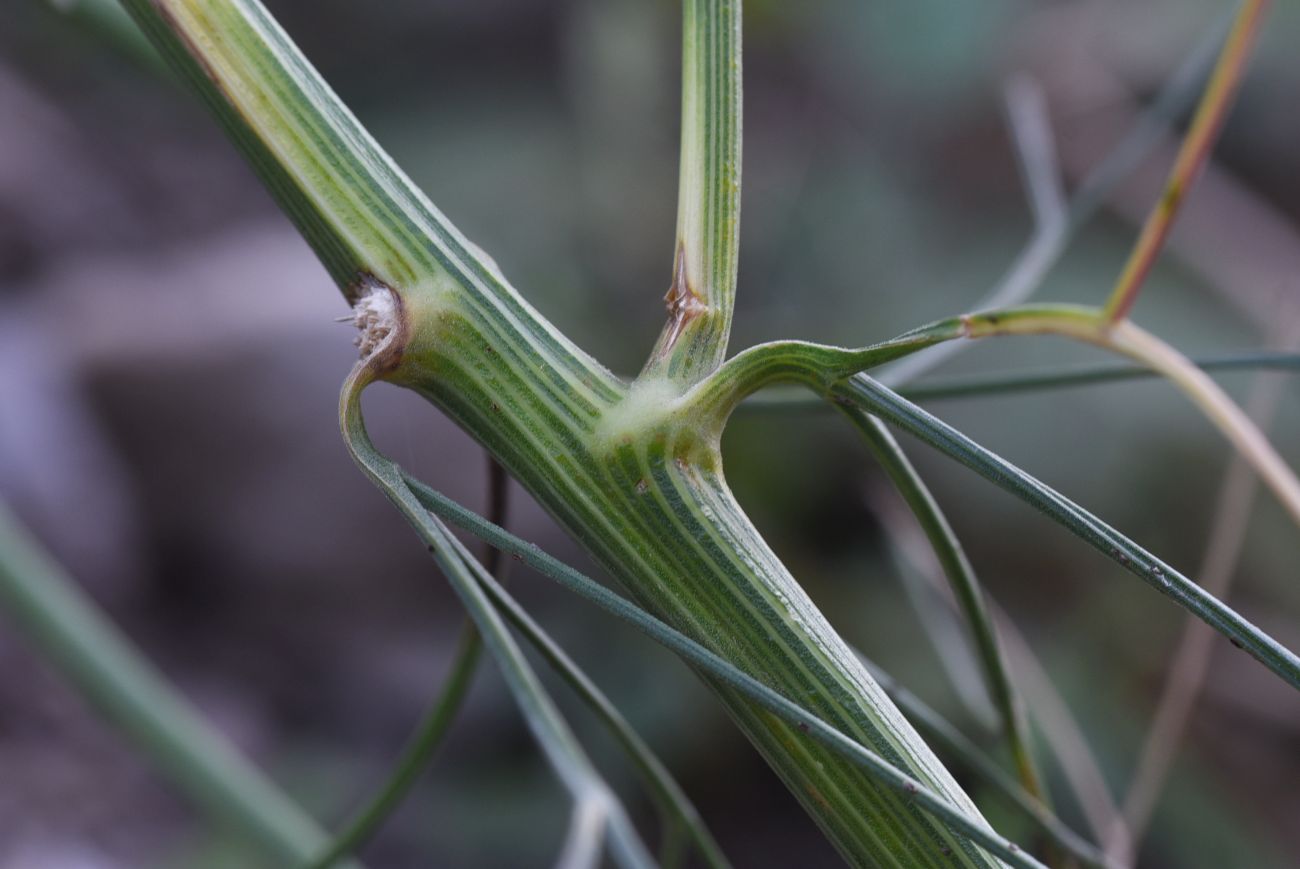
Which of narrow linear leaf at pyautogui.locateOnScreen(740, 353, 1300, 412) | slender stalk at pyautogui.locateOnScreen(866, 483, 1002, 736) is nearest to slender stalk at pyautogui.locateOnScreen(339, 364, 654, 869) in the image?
narrow linear leaf at pyautogui.locateOnScreen(740, 353, 1300, 412)

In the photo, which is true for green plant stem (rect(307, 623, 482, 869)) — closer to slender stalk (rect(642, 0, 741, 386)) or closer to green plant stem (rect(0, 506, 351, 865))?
slender stalk (rect(642, 0, 741, 386))

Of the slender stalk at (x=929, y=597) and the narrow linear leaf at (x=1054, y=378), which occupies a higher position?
the narrow linear leaf at (x=1054, y=378)

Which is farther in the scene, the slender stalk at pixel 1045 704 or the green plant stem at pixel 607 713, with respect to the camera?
the slender stalk at pixel 1045 704

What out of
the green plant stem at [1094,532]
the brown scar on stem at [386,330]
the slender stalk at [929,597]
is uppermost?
the brown scar on stem at [386,330]

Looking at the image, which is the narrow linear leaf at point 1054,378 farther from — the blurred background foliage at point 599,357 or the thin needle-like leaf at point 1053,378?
the blurred background foliage at point 599,357

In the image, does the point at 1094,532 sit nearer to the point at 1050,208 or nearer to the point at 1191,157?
the point at 1191,157

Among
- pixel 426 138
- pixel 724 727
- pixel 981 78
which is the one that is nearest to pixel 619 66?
pixel 426 138

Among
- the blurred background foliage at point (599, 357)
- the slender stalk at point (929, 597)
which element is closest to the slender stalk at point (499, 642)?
the slender stalk at point (929, 597)

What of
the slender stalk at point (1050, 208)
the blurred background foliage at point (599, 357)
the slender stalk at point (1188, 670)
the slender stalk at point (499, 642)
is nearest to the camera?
the slender stalk at point (499, 642)
